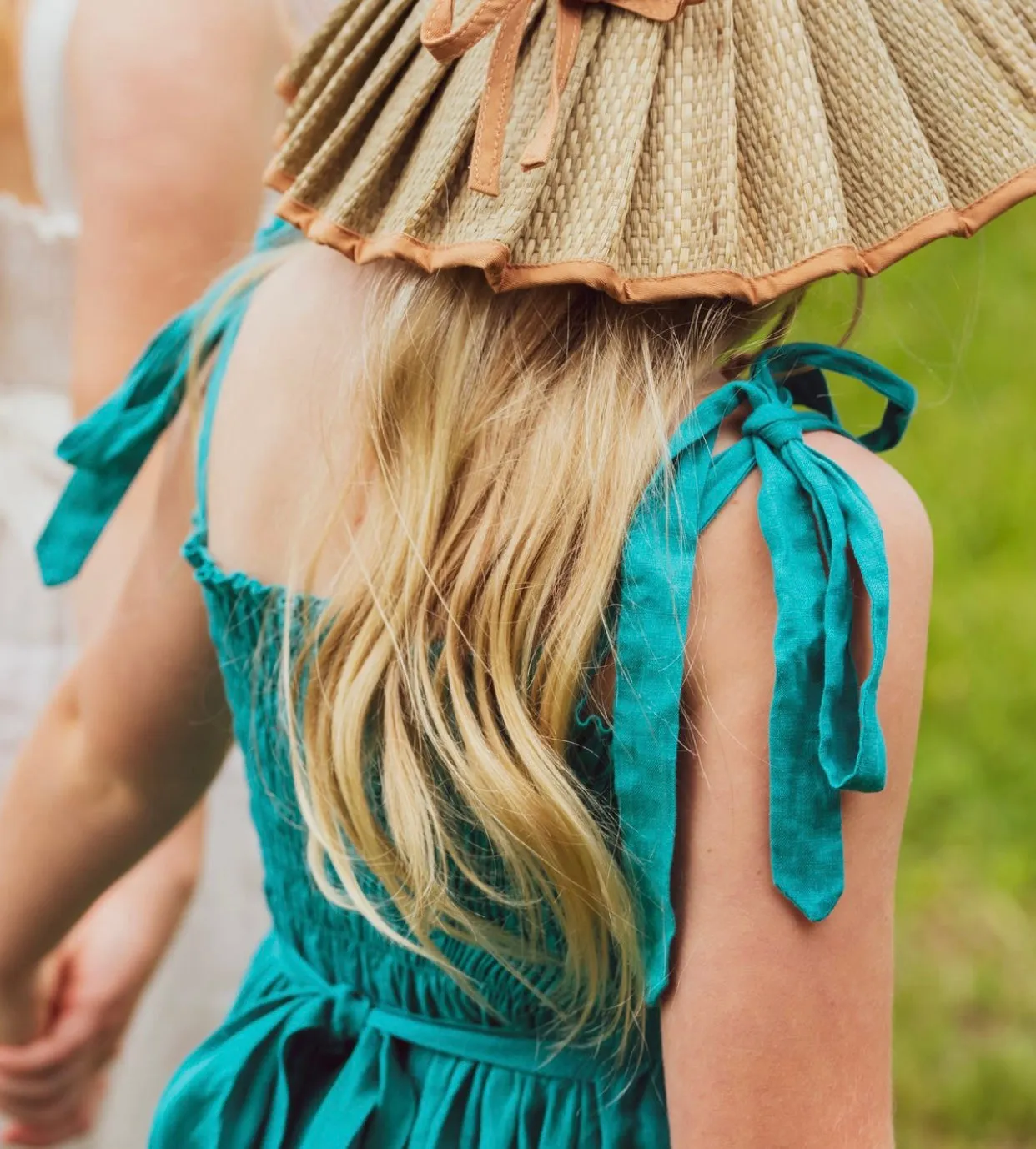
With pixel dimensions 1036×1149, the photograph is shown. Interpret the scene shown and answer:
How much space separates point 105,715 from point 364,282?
457mm

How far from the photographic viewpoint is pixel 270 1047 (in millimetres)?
1078

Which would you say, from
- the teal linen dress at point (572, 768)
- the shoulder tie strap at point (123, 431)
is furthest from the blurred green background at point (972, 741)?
the shoulder tie strap at point (123, 431)

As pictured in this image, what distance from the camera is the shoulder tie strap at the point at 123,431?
1142 mm

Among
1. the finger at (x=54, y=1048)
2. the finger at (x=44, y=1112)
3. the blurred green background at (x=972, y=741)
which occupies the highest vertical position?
the finger at (x=54, y=1048)

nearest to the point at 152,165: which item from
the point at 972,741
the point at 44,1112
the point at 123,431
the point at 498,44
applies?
the point at 123,431

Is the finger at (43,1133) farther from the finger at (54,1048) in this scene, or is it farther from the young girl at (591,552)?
the young girl at (591,552)

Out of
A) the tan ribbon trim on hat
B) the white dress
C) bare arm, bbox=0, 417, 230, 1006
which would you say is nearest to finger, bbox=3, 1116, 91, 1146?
bare arm, bbox=0, 417, 230, 1006

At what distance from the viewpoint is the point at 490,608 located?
0.87m

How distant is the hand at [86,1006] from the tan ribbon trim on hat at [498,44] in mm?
919

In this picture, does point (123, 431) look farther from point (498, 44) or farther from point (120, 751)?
point (498, 44)

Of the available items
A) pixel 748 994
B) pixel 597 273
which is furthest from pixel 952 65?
pixel 748 994

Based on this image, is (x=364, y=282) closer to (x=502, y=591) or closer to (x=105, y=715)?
(x=502, y=591)

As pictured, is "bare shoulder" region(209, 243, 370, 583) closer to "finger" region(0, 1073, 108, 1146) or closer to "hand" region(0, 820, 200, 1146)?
"hand" region(0, 820, 200, 1146)

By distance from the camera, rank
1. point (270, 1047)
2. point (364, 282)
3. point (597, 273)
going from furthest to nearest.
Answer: point (270, 1047) → point (364, 282) → point (597, 273)
